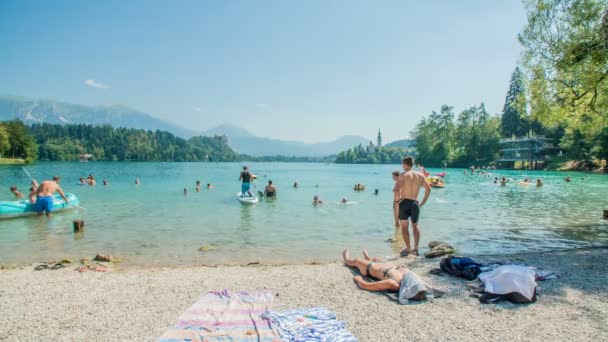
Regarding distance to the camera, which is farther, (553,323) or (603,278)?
(603,278)

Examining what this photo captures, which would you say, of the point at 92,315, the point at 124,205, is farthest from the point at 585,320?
the point at 124,205

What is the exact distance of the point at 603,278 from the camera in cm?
671

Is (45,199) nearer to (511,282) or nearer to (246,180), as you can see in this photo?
(246,180)

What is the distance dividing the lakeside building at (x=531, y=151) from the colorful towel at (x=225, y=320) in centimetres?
9181

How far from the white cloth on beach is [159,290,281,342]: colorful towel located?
12.2ft

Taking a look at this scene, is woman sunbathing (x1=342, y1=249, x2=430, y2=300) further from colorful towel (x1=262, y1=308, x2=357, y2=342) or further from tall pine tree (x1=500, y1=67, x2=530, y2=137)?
tall pine tree (x1=500, y1=67, x2=530, y2=137)

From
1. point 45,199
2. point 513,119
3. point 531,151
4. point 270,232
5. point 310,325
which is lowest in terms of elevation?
point 270,232

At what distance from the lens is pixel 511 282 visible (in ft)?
18.5

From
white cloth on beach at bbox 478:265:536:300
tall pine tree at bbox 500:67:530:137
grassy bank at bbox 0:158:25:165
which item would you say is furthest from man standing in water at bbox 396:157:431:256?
grassy bank at bbox 0:158:25:165

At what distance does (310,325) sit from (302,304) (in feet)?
3.23

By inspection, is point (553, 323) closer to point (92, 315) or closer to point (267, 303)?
point (267, 303)

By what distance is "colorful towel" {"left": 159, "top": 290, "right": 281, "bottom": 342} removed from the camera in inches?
166

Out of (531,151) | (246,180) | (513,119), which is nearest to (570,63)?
(246,180)

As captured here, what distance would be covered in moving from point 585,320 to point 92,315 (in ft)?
23.5
